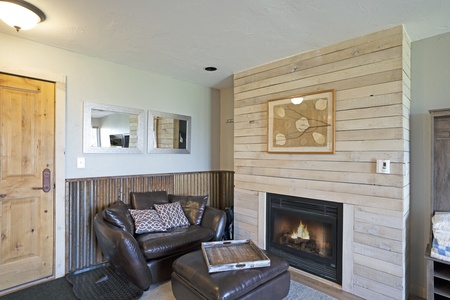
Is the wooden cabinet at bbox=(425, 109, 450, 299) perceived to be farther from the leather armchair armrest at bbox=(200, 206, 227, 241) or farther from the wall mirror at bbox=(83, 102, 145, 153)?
the wall mirror at bbox=(83, 102, 145, 153)

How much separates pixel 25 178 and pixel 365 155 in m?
3.39

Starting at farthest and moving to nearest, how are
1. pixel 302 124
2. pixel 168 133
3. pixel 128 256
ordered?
pixel 168 133
pixel 302 124
pixel 128 256

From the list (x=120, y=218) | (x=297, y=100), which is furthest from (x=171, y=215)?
(x=297, y=100)

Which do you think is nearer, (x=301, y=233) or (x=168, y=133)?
(x=301, y=233)

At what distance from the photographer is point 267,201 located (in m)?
3.17

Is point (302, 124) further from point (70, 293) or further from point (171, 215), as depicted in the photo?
point (70, 293)

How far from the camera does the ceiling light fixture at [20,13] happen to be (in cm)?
188

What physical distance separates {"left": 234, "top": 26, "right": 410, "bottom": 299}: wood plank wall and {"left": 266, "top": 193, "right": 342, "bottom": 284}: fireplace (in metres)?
0.11

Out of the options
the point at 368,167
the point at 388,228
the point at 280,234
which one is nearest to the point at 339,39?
the point at 368,167

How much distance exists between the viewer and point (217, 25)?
2.25m

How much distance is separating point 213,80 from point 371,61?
2.25m

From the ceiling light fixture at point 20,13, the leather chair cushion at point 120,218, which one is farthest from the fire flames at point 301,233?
the ceiling light fixture at point 20,13

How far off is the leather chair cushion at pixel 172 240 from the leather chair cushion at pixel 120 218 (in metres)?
0.17

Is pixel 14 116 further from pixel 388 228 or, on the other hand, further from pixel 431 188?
pixel 431 188
